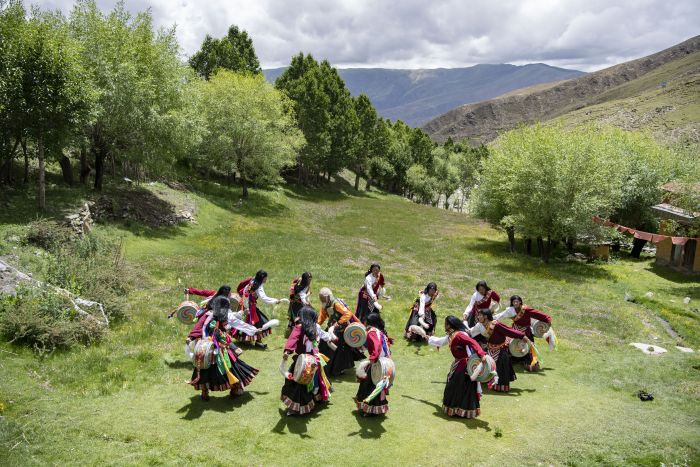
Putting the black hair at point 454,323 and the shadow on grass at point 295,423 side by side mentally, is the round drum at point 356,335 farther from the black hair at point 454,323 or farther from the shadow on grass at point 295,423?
the black hair at point 454,323

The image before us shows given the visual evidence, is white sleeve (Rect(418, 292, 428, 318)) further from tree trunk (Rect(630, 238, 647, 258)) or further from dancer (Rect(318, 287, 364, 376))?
tree trunk (Rect(630, 238, 647, 258))

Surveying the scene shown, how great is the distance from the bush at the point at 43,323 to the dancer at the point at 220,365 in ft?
17.9

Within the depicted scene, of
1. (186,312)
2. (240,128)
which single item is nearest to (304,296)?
(186,312)

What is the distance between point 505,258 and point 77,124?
119ft

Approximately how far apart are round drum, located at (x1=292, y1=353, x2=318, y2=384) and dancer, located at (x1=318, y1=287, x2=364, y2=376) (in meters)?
2.08

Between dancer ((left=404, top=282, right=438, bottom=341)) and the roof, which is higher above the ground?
the roof

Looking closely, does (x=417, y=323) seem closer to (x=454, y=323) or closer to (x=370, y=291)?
(x=370, y=291)

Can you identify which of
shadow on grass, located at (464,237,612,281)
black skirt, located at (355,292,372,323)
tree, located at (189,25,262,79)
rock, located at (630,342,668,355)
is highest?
tree, located at (189,25,262,79)

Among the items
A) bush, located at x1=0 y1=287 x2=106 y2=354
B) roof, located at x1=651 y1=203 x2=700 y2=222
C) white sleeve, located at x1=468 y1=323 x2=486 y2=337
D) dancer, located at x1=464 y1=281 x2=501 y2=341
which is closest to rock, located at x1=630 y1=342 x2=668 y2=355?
dancer, located at x1=464 y1=281 x2=501 y2=341

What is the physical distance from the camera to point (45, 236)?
829 inches

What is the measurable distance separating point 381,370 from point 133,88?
29863 mm

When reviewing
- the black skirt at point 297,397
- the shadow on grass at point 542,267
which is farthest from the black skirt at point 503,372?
the shadow on grass at point 542,267

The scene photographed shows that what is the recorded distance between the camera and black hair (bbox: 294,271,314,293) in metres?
16.0

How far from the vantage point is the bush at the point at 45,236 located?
20.7 m
